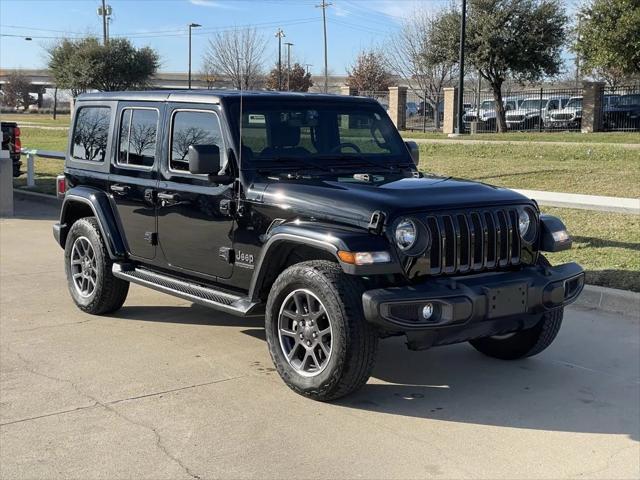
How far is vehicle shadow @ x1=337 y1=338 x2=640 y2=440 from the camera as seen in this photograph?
459 centimetres

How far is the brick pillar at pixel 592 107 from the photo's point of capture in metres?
29.3

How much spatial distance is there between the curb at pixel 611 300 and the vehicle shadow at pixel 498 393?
53.3 inches

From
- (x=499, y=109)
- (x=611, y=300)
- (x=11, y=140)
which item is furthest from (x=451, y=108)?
(x=611, y=300)

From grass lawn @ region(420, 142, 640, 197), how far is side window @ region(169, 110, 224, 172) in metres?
7.79

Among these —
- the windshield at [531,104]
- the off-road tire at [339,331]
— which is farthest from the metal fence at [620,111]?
the off-road tire at [339,331]

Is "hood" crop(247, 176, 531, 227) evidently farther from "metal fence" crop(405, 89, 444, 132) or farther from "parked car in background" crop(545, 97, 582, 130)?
"metal fence" crop(405, 89, 444, 132)

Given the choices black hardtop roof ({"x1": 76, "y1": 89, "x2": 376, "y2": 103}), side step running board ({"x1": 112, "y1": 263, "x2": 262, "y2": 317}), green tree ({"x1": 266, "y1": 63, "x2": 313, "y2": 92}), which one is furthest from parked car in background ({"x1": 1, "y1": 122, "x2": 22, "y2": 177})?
Answer: green tree ({"x1": 266, "y1": 63, "x2": 313, "y2": 92})

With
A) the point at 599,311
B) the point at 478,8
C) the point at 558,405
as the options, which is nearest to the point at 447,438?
the point at 558,405

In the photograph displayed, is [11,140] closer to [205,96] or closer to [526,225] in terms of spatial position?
[205,96]

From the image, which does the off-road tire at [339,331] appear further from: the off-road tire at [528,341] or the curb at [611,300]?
the curb at [611,300]

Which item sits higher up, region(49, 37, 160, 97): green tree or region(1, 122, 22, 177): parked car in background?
region(49, 37, 160, 97): green tree

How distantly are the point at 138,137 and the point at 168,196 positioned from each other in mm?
807

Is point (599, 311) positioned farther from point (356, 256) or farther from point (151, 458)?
point (151, 458)

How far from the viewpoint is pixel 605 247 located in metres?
8.73
